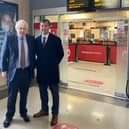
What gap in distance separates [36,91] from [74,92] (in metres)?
0.96

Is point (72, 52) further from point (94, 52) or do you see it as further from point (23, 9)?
point (23, 9)

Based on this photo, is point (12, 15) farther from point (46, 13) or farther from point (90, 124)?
point (90, 124)

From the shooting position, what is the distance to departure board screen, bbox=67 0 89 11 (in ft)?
17.3

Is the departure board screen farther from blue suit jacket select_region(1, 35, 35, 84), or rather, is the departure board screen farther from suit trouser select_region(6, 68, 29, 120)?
suit trouser select_region(6, 68, 29, 120)

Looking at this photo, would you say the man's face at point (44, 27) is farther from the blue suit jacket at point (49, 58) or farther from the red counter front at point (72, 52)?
the red counter front at point (72, 52)

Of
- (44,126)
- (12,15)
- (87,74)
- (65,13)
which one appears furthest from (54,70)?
(87,74)

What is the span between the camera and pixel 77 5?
17.7 ft

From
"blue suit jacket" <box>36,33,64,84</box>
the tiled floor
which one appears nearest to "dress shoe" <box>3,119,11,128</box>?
the tiled floor

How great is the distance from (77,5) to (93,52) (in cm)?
580

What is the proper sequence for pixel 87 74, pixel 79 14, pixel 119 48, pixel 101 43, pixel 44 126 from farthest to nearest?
pixel 101 43
pixel 87 74
pixel 79 14
pixel 119 48
pixel 44 126

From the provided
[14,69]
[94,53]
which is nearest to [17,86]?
[14,69]

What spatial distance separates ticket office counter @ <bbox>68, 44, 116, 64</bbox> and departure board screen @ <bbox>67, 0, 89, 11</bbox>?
530 centimetres

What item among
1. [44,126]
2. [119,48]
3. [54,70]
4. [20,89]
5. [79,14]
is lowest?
[44,126]

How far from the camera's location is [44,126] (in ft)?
11.9
